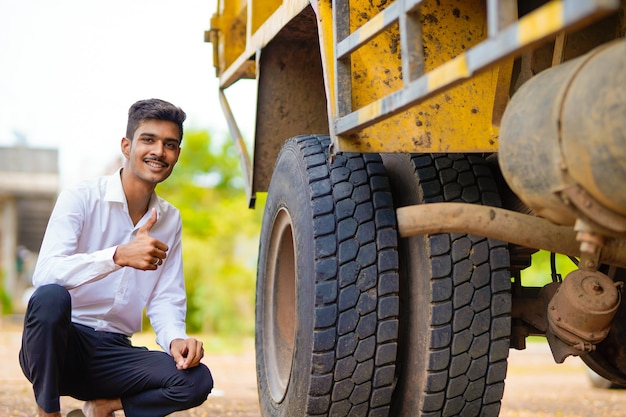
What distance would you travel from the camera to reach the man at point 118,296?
3.16 metres

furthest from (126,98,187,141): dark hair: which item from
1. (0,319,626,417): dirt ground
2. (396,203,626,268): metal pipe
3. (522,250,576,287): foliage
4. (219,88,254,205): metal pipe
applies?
(522,250,576,287): foliage

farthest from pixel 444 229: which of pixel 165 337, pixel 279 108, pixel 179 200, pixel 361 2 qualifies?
pixel 179 200

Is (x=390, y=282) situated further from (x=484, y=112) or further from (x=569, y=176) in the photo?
(x=569, y=176)

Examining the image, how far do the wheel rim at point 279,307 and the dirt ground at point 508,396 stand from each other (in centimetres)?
110

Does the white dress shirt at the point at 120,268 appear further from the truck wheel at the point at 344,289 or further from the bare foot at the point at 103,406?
the truck wheel at the point at 344,289

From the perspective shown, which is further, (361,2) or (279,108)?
(279,108)

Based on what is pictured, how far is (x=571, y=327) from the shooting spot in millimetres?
2883

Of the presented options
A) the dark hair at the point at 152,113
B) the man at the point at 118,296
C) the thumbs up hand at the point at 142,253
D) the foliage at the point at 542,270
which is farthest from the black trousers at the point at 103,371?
the foliage at the point at 542,270

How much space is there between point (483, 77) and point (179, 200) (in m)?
21.5

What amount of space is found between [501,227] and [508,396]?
4.78m

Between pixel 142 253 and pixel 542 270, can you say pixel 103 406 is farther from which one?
pixel 542 270

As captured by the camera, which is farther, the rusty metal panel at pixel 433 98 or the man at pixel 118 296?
the man at pixel 118 296

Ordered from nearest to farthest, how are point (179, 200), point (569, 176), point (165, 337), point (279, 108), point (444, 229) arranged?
point (569, 176) < point (444, 229) < point (165, 337) < point (279, 108) < point (179, 200)

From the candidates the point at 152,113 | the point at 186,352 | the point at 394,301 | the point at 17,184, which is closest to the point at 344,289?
the point at 394,301
